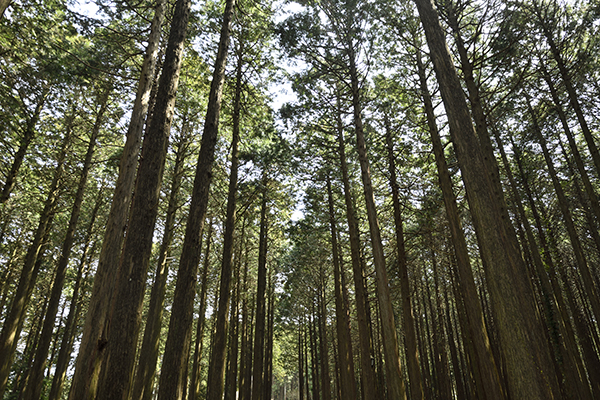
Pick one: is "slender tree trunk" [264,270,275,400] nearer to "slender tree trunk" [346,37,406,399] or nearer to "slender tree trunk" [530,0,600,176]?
"slender tree trunk" [346,37,406,399]

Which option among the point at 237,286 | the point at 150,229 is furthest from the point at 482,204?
the point at 237,286

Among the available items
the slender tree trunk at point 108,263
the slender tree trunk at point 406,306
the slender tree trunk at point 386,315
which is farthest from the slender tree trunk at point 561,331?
the slender tree trunk at point 108,263

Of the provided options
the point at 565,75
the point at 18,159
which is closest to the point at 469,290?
the point at 565,75

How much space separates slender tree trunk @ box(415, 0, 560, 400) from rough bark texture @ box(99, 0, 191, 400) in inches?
198

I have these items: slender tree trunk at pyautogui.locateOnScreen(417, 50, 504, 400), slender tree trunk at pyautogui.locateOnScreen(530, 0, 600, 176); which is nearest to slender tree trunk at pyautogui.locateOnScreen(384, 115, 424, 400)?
slender tree trunk at pyautogui.locateOnScreen(417, 50, 504, 400)

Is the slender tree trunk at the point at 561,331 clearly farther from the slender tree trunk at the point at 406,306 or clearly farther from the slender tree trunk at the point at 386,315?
the slender tree trunk at the point at 386,315

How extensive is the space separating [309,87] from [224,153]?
4750mm

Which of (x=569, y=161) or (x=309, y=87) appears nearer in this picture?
(x=309, y=87)

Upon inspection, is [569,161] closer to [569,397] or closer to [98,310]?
[569,397]

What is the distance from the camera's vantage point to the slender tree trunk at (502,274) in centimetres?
373

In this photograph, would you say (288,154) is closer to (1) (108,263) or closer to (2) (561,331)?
(1) (108,263)

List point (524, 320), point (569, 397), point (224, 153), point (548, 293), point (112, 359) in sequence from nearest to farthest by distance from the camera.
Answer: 1. point (524, 320)
2. point (112, 359)
3. point (569, 397)
4. point (548, 293)
5. point (224, 153)

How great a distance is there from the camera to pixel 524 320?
12.9ft

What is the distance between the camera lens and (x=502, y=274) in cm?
417
